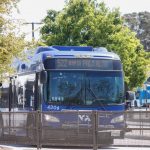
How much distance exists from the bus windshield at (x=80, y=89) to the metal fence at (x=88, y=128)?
132 cm

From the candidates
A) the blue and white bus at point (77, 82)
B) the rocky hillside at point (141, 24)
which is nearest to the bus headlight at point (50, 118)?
the blue and white bus at point (77, 82)

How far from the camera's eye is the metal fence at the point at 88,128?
736 inches

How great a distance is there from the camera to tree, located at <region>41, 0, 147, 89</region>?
4543cm

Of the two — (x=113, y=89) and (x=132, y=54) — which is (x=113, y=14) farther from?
(x=113, y=89)

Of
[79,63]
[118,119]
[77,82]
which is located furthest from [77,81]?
[118,119]

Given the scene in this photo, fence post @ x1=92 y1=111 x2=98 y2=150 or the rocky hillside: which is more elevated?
the rocky hillside

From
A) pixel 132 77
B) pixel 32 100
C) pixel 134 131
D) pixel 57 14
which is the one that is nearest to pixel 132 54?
pixel 132 77

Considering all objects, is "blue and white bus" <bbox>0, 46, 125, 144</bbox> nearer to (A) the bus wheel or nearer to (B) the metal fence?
(A) the bus wheel

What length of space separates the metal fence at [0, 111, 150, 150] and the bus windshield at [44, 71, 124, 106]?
1317 mm

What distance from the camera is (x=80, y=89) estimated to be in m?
21.1

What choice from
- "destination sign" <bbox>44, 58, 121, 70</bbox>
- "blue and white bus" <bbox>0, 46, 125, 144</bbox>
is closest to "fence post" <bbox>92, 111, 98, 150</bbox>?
"blue and white bus" <bbox>0, 46, 125, 144</bbox>

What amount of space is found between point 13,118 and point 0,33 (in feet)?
13.3

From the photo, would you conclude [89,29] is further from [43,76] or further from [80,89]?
[43,76]

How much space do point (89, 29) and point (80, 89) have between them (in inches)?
992
